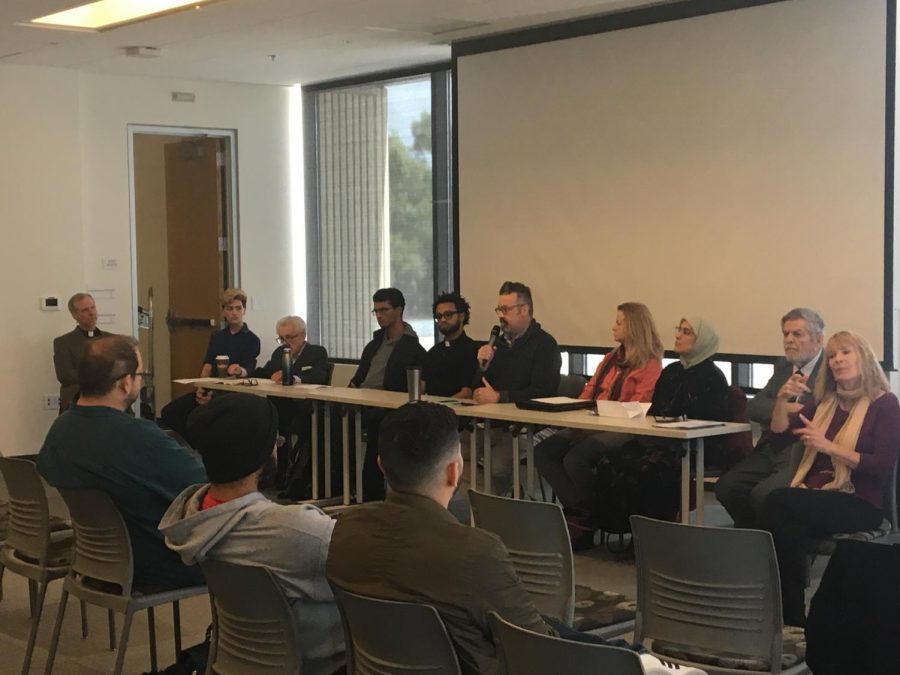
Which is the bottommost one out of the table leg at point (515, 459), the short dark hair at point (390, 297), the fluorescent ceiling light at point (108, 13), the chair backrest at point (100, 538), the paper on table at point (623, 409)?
the table leg at point (515, 459)

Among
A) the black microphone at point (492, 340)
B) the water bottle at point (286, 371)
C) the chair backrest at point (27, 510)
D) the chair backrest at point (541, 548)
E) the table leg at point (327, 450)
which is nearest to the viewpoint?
the chair backrest at point (541, 548)

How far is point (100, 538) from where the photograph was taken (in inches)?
152

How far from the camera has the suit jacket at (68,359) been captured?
9.16 m

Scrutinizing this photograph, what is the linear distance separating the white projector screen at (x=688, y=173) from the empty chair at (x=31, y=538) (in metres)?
4.38

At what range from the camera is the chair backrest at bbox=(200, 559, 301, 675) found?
2.83m

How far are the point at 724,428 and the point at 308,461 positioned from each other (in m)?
3.27

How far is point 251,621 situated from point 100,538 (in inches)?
44.0

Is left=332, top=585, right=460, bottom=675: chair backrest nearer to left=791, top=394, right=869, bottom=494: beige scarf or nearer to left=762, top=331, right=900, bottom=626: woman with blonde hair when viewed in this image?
left=762, top=331, right=900, bottom=626: woman with blonde hair

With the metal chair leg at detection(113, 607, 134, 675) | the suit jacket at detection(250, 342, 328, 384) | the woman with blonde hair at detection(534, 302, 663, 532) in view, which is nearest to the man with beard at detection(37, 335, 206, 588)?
the metal chair leg at detection(113, 607, 134, 675)

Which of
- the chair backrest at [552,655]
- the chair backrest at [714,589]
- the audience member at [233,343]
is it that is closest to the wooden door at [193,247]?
the audience member at [233,343]

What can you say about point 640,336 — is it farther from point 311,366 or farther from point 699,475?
point 311,366

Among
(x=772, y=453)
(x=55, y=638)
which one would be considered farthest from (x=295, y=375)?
(x=55, y=638)

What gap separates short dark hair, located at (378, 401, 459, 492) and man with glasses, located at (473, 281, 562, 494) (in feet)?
13.5

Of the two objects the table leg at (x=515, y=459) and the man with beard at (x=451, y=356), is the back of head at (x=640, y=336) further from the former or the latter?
the man with beard at (x=451, y=356)
